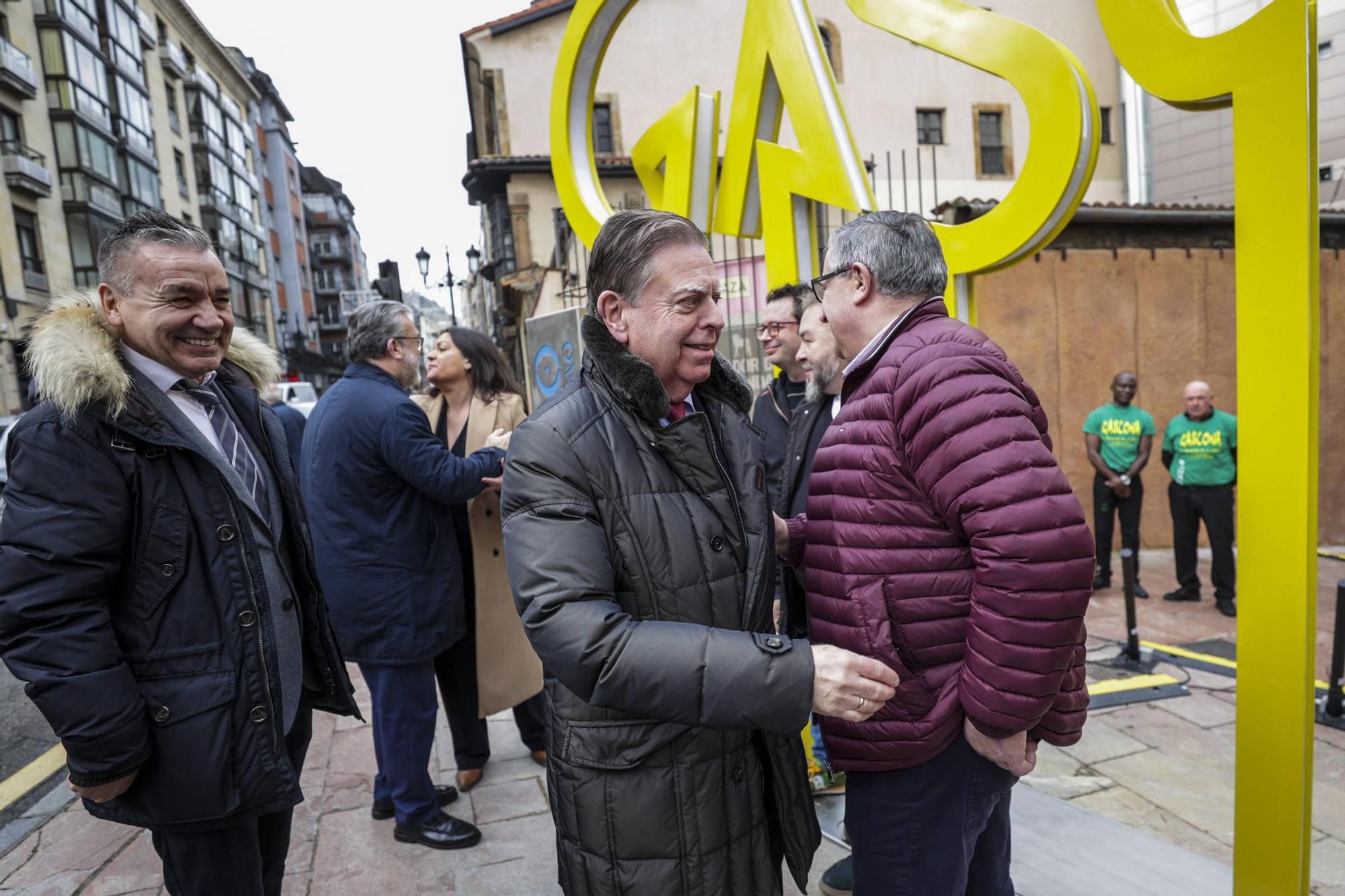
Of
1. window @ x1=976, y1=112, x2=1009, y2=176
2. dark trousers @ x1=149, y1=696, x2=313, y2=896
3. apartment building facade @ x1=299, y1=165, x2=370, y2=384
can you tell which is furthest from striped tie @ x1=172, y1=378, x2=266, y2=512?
apartment building facade @ x1=299, y1=165, x2=370, y2=384

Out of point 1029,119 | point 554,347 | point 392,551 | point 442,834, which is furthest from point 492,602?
point 554,347

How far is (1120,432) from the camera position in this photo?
21.8ft

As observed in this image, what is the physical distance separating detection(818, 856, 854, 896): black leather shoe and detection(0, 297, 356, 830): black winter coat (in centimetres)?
170

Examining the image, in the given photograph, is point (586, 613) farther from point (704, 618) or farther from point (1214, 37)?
point (1214, 37)

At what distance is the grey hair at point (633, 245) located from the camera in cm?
156

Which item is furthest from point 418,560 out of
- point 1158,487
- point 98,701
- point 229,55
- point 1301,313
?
point 229,55

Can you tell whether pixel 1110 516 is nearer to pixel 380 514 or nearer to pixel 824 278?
pixel 824 278

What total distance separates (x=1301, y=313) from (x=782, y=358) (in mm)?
2022

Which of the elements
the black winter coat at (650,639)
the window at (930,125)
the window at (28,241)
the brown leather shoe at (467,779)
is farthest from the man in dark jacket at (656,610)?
the window at (28,241)

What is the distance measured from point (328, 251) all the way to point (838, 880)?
241 ft

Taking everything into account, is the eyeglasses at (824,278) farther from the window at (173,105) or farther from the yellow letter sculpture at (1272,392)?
the window at (173,105)

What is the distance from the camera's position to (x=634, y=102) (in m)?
20.0

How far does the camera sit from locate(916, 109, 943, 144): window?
67.6 ft

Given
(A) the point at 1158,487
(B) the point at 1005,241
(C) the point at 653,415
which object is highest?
(B) the point at 1005,241
